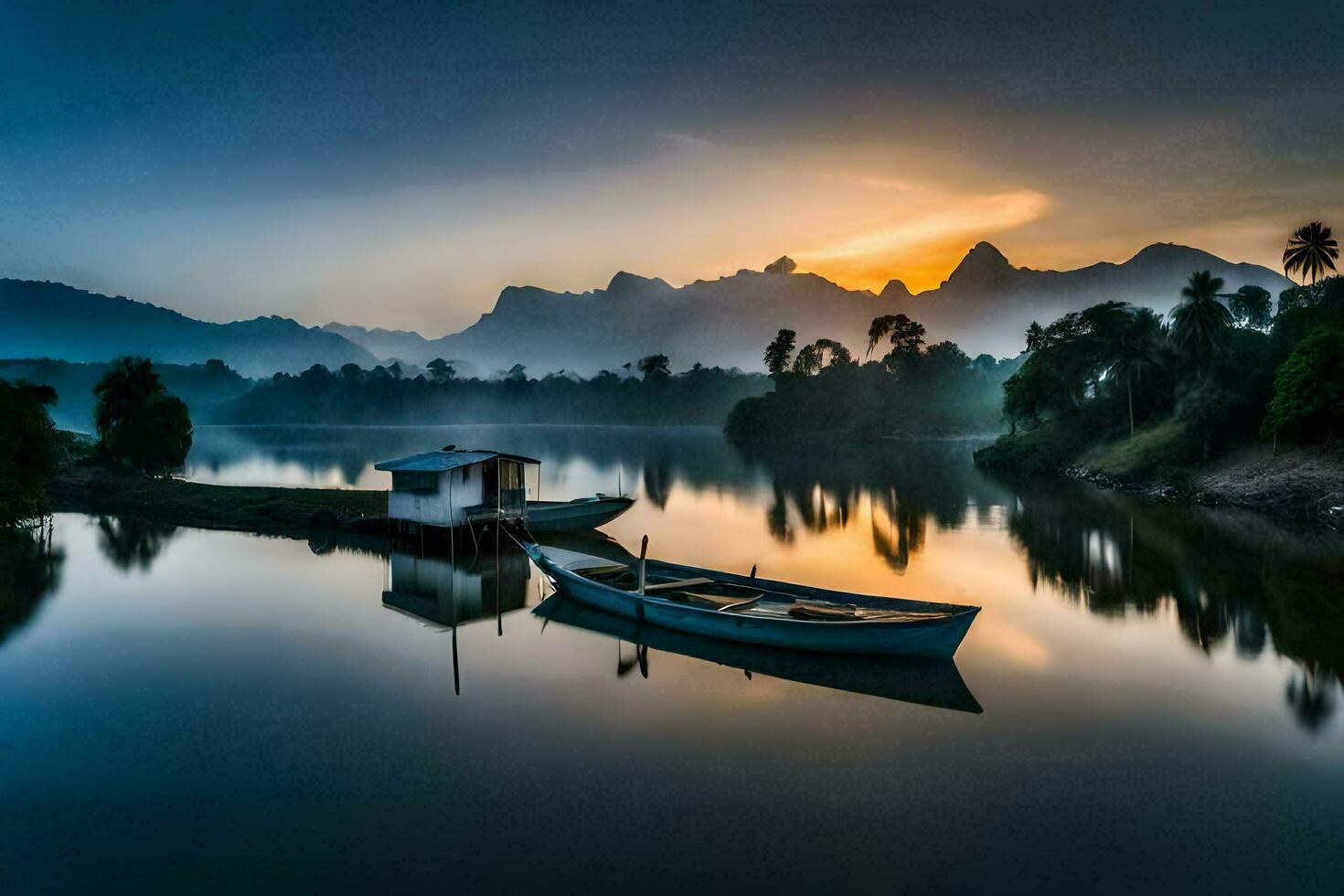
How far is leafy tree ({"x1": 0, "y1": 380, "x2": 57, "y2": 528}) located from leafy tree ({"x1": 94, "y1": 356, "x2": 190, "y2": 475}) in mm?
19139

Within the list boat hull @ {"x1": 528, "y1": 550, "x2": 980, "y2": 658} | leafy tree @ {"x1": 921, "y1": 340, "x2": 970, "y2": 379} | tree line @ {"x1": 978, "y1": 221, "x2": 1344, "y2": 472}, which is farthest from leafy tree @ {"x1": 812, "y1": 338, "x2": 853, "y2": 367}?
boat hull @ {"x1": 528, "y1": 550, "x2": 980, "y2": 658}

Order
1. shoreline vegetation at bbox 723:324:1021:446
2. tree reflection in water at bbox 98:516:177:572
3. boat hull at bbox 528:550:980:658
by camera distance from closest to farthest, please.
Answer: boat hull at bbox 528:550:980:658 → tree reflection in water at bbox 98:516:177:572 → shoreline vegetation at bbox 723:324:1021:446

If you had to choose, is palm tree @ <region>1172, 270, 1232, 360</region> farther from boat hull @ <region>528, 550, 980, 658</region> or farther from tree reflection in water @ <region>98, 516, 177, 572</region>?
tree reflection in water @ <region>98, 516, 177, 572</region>

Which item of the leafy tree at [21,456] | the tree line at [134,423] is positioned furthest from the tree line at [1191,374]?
the tree line at [134,423]

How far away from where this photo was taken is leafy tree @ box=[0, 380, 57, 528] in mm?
30234

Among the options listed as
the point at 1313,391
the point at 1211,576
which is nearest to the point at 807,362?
Answer: the point at 1313,391

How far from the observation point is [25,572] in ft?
95.0

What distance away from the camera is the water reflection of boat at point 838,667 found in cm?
1659

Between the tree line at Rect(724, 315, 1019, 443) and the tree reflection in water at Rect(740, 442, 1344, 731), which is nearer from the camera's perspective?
the tree reflection in water at Rect(740, 442, 1344, 731)

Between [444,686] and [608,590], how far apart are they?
5.26m

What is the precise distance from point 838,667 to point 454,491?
19.4 m

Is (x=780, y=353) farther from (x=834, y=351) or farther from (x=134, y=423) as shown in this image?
(x=134, y=423)

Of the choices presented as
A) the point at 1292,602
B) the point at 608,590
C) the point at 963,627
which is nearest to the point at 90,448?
the point at 608,590

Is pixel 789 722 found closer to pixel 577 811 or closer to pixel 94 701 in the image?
pixel 577 811
